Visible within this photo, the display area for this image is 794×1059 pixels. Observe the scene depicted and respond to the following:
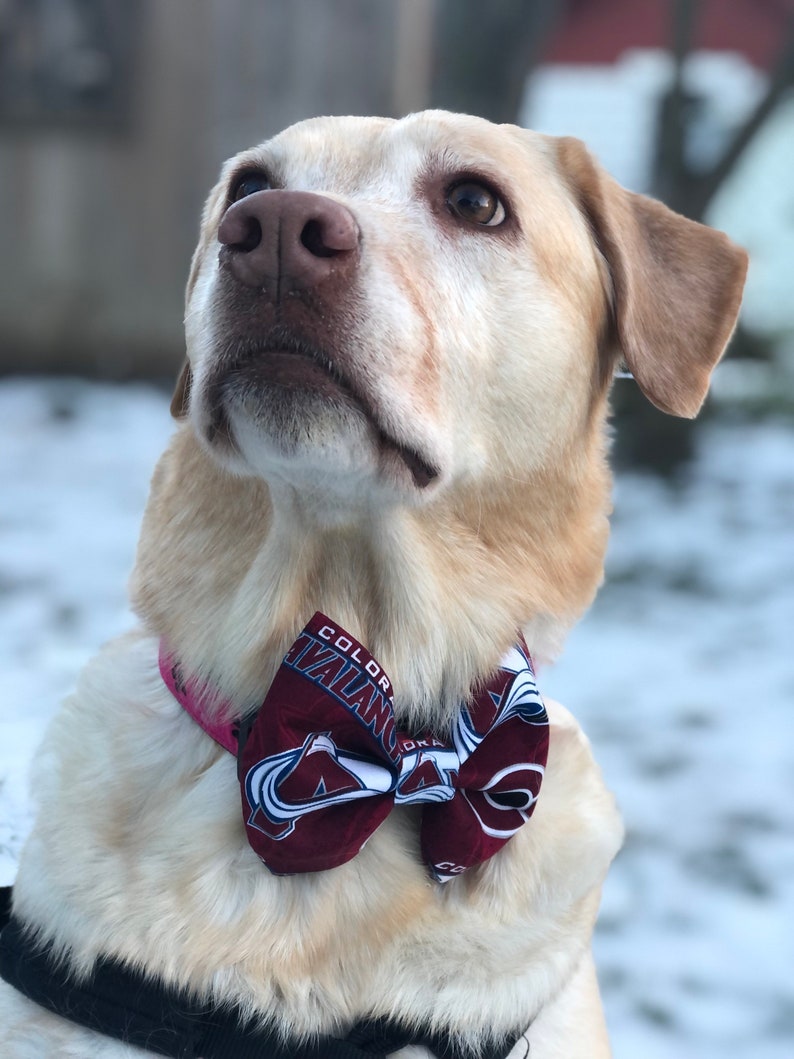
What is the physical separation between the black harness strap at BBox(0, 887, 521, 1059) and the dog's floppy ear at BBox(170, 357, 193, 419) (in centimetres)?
96

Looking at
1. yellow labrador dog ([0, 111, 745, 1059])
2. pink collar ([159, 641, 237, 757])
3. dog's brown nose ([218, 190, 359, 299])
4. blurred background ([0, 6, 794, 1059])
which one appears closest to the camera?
dog's brown nose ([218, 190, 359, 299])

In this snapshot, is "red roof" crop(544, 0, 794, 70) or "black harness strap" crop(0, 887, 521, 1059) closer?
"black harness strap" crop(0, 887, 521, 1059)

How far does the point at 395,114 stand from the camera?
6641 mm

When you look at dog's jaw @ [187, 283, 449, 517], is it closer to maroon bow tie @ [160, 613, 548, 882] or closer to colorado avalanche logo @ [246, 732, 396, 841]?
maroon bow tie @ [160, 613, 548, 882]

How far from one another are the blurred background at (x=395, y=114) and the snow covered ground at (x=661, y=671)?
24 mm

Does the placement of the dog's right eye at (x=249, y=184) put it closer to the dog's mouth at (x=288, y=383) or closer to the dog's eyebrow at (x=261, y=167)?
the dog's eyebrow at (x=261, y=167)

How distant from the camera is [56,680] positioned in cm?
364

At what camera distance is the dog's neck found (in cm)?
185


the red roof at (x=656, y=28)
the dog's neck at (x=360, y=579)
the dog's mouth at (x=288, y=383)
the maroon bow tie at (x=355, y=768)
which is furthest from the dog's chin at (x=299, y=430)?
the red roof at (x=656, y=28)

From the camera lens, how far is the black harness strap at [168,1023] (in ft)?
5.32

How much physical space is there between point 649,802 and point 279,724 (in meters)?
2.47

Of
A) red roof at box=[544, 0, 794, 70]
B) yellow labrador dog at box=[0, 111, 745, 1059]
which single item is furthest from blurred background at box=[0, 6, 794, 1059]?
yellow labrador dog at box=[0, 111, 745, 1059]

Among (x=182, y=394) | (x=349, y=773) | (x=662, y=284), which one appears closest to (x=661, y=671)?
(x=662, y=284)

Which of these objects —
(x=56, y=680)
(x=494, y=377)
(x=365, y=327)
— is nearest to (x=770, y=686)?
(x=56, y=680)
